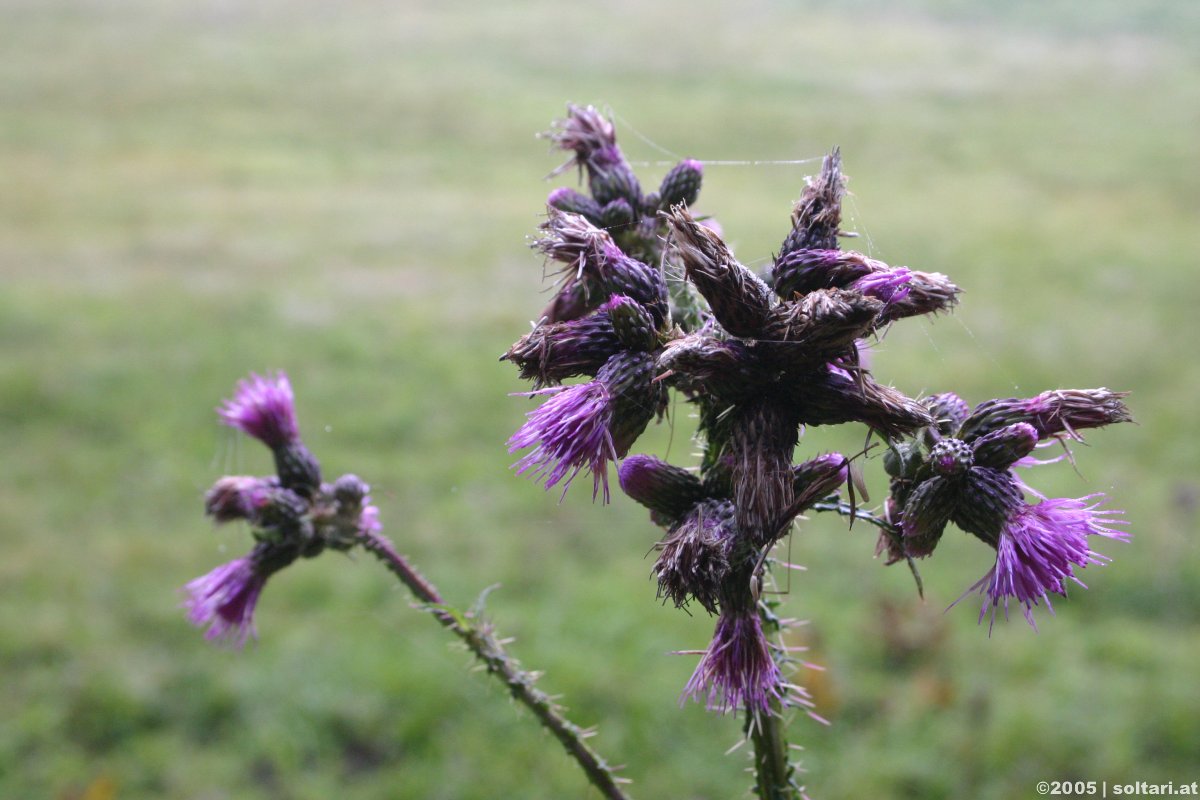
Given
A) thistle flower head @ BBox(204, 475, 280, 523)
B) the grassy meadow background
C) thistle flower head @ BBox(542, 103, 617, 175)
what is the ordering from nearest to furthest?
thistle flower head @ BBox(542, 103, 617, 175) < thistle flower head @ BBox(204, 475, 280, 523) < the grassy meadow background

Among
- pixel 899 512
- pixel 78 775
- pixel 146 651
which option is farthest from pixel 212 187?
pixel 899 512

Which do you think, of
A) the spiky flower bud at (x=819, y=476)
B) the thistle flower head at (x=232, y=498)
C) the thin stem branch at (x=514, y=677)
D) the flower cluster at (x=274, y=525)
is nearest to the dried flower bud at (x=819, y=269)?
the spiky flower bud at (x=819, y=476)

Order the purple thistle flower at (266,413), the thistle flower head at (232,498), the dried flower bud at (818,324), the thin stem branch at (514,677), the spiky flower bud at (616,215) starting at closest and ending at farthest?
the dried flower bud at (818,324) → the thin stem branch at (514,677) → the spiky flower bud at (616,215) → the thistle flower head at (232,498) → the purple thistle flower at (266,413)

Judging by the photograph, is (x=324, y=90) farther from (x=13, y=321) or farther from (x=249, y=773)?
(x=249, y=773)

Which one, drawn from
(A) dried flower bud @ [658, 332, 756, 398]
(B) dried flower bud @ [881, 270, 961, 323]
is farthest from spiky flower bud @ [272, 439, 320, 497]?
(B) dried flower bud @ [881, 270, 961, 323]

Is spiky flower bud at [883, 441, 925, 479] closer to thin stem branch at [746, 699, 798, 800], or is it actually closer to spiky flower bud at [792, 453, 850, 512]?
spiky flower bud at [792, 453, 850, 512]

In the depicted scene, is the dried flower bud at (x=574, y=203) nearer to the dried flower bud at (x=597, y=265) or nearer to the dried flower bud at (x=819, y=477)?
the dried flower bud at (x=597, y=265)
